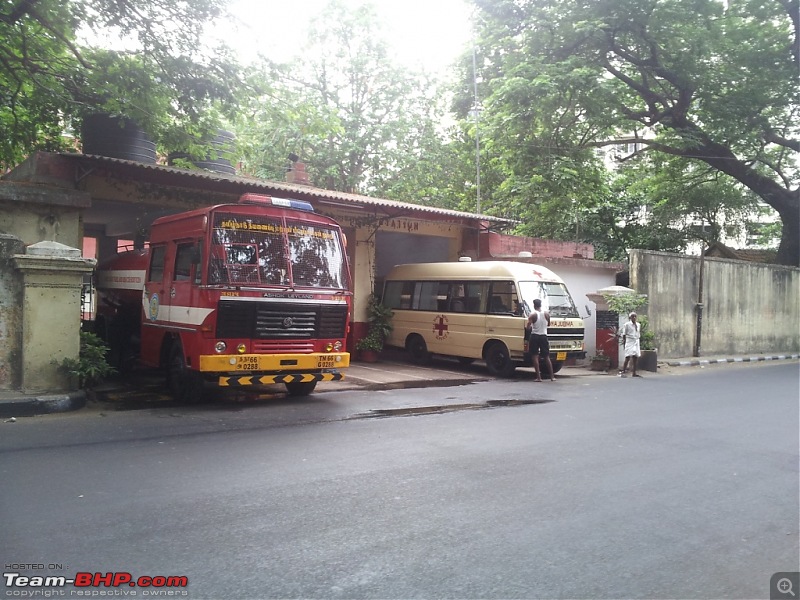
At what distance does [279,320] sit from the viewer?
9.28 metres

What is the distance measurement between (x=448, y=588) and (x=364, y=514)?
126 cm

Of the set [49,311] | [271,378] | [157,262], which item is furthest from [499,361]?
[49,311]

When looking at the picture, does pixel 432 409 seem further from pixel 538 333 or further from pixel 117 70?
pixel 117 70

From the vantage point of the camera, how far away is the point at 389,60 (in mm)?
25547

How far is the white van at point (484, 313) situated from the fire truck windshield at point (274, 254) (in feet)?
16.3

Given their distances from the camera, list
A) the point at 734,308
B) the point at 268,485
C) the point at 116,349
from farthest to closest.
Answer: the point at 734,308, the point at 116,349, the point at 268,485

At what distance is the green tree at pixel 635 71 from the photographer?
1766cm

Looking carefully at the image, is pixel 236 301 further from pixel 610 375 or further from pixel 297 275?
pixel 610 375

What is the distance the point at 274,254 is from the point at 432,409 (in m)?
3.27

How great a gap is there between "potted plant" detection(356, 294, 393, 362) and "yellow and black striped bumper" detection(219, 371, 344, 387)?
5.81 meters

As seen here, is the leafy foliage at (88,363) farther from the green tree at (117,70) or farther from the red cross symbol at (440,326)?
the red cross symbol at (440,326)

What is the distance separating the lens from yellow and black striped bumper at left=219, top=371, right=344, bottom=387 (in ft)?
29.6

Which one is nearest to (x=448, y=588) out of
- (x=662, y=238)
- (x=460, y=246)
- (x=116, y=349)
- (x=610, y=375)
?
(x=116, y=349)

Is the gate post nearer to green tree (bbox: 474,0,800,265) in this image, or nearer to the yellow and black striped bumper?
the yellow and black striped bumper
